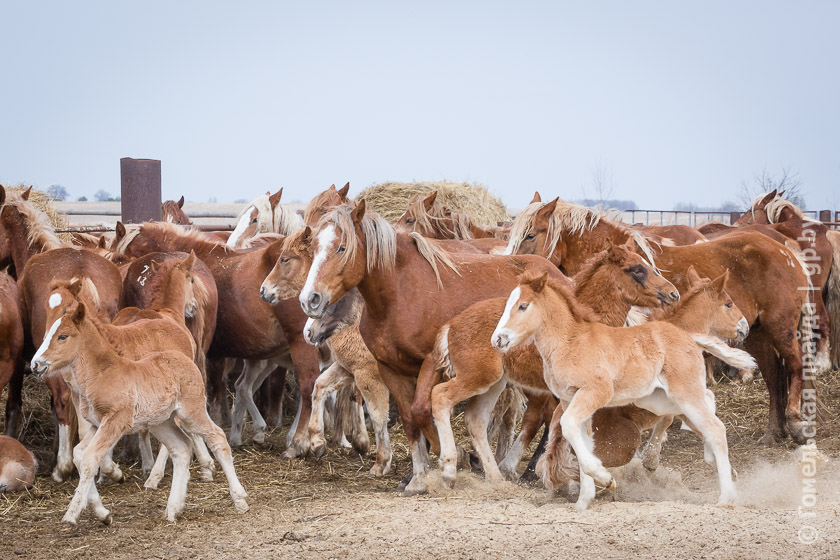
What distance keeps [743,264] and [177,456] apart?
4976mm

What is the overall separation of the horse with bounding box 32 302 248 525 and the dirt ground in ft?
0.79

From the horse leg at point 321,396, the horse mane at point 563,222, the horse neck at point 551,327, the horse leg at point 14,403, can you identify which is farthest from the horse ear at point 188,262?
the horse neck at point 551,327

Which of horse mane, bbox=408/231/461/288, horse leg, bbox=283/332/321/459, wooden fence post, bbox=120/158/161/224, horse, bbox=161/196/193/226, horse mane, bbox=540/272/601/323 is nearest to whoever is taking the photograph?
horse mane, bbox=540/272/601/323

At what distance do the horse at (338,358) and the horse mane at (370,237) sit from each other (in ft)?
2.17

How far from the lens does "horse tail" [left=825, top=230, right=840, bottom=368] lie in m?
10.1

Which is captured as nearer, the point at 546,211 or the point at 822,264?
the point at 546,211

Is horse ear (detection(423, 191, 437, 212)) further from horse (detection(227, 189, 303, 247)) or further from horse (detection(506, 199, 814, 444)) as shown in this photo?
horse (detection(506, 199, 814, 444))

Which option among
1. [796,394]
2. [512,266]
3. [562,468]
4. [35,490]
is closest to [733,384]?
[796,394]

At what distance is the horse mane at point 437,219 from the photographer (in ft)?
34.1

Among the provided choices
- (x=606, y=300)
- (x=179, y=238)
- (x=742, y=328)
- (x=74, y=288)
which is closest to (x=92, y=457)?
(x=74, y=288)

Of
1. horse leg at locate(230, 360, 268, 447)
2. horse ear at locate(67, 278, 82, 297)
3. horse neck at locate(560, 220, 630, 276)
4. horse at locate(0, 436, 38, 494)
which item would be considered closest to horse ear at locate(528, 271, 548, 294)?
horse neck at locate(560, 220, 630, 276)

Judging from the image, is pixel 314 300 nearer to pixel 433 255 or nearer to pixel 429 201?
pixel 433 255

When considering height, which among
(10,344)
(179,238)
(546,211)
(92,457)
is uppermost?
(546,211)

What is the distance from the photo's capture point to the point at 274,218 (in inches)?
406
